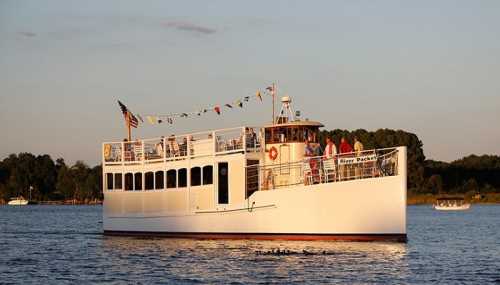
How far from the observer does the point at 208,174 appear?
4662 cm

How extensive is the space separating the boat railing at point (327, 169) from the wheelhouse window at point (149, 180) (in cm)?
737

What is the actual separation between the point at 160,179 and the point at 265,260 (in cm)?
1328

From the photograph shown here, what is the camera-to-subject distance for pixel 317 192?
41625 millimetres

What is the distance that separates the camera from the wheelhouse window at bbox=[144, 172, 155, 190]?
5006 centimetres

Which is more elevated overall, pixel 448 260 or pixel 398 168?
pixel 398 168

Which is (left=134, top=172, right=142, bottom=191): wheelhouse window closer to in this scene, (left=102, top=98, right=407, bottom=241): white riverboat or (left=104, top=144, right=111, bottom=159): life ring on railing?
(left=102, top=98, right=407, bottom=241): white riverboat

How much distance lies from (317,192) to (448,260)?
254 inches

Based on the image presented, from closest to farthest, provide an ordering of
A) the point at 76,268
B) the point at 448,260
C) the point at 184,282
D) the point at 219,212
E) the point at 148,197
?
the point at 184,282 → the point at 76,268 → the point at 448,260 → the point at 219,212 → the point at 148,197

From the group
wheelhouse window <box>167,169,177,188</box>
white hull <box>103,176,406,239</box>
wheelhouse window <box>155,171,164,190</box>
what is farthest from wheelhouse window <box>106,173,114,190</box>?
white hull <box>103,176,406,239</box>

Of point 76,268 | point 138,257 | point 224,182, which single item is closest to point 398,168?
point 224,182

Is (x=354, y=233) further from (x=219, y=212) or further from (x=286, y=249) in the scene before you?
(x=219, y=212)

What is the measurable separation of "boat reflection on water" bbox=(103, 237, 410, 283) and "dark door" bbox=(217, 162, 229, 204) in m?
2.13

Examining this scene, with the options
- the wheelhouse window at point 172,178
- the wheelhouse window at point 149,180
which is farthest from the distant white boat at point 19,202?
the wheelhouse window at point 172,178

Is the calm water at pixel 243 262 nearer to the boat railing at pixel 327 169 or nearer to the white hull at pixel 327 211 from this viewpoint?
the white hull at pixel 327 211
